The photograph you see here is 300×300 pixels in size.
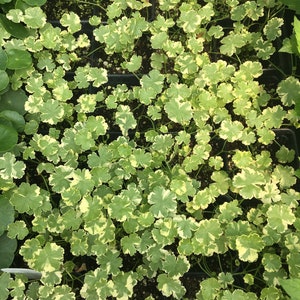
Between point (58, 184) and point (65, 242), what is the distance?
209mm

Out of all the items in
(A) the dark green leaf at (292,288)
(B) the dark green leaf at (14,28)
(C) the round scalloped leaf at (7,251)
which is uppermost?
(A) the dark green leaf at (292,288)

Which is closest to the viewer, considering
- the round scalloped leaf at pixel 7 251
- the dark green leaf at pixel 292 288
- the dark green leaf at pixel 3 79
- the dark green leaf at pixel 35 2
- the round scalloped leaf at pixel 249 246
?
the dark green leaf at pixel 292 288

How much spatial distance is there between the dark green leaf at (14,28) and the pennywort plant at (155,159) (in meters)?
0.03

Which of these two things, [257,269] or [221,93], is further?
[221,93]

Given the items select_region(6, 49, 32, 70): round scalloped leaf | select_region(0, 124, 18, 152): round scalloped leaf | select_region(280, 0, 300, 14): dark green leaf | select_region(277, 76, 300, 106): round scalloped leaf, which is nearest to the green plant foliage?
select_region(0, 124, 18, 152): round scalloped leaf

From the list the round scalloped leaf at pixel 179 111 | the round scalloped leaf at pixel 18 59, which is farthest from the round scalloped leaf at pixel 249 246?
the round scalloped leaf at pixel 18 59

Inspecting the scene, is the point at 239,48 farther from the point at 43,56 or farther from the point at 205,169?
the point at 43,56

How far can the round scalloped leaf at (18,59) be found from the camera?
5.24 ft

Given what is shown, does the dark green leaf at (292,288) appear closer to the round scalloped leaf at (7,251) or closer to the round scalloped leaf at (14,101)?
the round scalloped leaf at (7,251)

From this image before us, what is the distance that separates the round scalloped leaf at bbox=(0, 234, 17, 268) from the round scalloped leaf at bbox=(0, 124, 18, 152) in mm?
305

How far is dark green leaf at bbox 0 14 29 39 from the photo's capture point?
5.61 ft

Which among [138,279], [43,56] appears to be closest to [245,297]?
[138,279]

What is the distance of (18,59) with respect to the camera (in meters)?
1.62

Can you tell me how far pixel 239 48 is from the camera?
177cm
